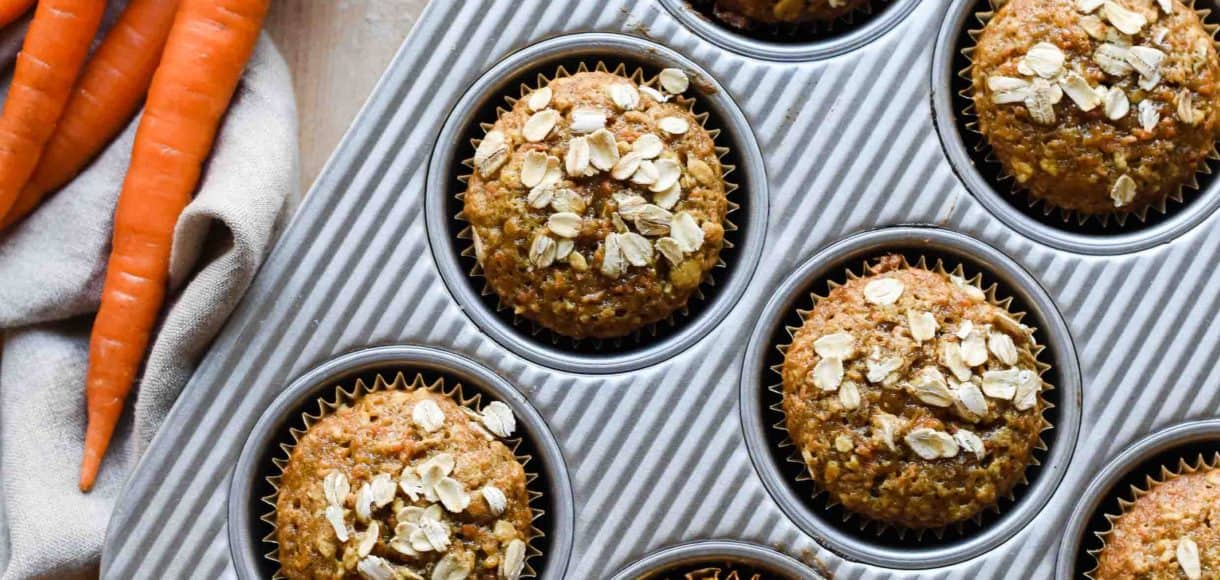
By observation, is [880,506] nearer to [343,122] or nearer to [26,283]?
[343,122]

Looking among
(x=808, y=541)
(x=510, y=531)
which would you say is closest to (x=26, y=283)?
(x=510, y=531)

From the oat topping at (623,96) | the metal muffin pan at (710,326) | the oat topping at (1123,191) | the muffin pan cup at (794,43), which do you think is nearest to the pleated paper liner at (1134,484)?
the metal muffin pan at (710,326)

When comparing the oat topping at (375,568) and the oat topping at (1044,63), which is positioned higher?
the oat topping at (1044,63)

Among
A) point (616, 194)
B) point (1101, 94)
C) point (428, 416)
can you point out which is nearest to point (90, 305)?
point (428, 416)

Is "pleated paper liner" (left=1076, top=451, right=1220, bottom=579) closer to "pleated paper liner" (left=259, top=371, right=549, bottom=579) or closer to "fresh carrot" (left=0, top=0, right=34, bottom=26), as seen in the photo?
"pleated paper liner" (left=259, top=371, right=549, bottom=579)

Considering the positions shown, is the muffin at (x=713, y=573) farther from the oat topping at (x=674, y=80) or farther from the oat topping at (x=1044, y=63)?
the oat topping at (x=1044, y=63)

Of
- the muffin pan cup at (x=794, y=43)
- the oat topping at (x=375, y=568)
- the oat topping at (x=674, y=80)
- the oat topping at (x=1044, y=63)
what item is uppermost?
the oat topping at (x=1044, y=63)
